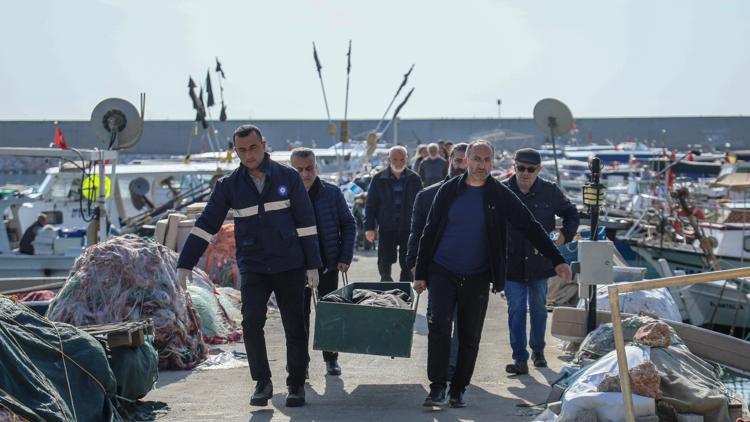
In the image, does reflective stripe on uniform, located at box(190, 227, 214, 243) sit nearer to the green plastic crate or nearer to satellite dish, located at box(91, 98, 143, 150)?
the green plastic crate

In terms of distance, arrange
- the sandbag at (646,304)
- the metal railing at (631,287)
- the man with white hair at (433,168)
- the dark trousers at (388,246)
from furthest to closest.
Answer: the man with white hair at (433,168)
the dark trousers at (388,246)
the sandbag at (646,304)
the metal railing at (631,287)

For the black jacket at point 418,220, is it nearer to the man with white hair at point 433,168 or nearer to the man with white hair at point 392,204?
the man with white hair at point 392,204

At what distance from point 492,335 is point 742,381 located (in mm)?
3489

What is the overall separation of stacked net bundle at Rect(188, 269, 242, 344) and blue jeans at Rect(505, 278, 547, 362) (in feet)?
10.2

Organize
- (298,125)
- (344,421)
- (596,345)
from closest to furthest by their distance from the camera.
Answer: (344,421) < (596,345) < (298,125)

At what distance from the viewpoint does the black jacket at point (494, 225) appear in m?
7.45

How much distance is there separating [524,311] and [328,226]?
1.86m

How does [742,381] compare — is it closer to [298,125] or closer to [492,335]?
[492,335]

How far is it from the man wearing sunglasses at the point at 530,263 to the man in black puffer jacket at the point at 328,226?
1435mm

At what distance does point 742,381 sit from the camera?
7.76 m

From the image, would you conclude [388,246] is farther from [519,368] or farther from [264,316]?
[264,316]

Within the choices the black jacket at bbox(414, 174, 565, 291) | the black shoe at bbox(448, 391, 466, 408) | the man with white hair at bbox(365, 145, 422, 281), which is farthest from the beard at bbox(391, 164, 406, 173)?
the black shoe at bbox(448, 391, 466, 408)

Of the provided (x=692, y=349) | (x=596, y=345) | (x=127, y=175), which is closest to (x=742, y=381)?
(x=692, y=349)

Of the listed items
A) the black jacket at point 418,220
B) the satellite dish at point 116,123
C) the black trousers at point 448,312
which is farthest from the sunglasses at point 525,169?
the satellite dish at point 116,123
